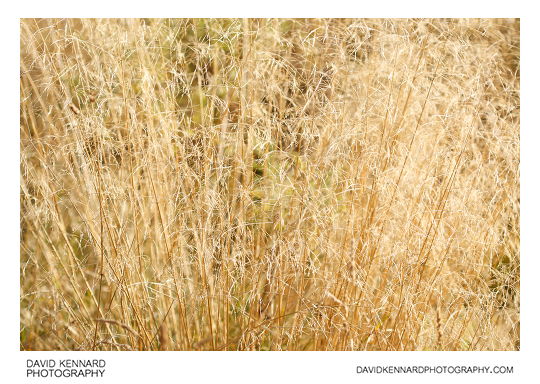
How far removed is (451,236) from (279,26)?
1.02 meters

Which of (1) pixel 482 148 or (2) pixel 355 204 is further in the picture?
(1) pixel 482 148

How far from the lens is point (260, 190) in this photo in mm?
2055

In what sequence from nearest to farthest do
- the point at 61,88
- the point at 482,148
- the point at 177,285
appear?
the point at 177,285
the point at 61,88
the point at 482,148

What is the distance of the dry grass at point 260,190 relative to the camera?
197 cm

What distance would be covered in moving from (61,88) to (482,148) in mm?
1650

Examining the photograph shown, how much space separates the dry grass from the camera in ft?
6.46

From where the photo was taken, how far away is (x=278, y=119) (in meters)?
2.10

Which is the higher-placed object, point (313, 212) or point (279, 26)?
point (279, 26)

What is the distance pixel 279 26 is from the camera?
216cm

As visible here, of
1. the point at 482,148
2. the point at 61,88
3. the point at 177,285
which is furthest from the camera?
the point at 482,148

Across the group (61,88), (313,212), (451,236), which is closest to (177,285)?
(313,212)
